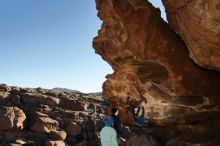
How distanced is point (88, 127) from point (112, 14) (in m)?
26.8

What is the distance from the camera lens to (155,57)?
16234mm

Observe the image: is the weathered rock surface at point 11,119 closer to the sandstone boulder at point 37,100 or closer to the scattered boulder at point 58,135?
the scattered boulder at point 58,135

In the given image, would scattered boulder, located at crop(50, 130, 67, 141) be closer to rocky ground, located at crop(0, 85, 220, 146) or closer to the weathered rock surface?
rocky ground, located at crop(0, 85, 220, 146)

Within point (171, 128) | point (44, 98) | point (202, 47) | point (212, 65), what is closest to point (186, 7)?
point (202, 47)

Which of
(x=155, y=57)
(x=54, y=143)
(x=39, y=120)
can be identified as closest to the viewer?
(x=155, y=57)

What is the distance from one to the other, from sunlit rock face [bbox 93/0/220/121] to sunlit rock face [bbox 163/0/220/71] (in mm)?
1133

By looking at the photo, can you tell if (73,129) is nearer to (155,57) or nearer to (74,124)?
(74,124)

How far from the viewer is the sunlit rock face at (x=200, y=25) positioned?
453 inches

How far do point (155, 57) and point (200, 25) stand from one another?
169 inches

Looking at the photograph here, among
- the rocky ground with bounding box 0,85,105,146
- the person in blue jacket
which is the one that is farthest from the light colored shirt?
the rocky ground with bounding box 0,85,105,146

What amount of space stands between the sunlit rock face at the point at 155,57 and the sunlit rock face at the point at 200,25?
1133 mm

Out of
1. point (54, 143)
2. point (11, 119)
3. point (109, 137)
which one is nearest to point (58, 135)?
point (54, 143)

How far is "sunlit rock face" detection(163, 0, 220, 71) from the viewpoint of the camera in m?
11.5

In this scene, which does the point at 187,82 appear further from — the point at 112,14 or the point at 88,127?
the point at 88,127
